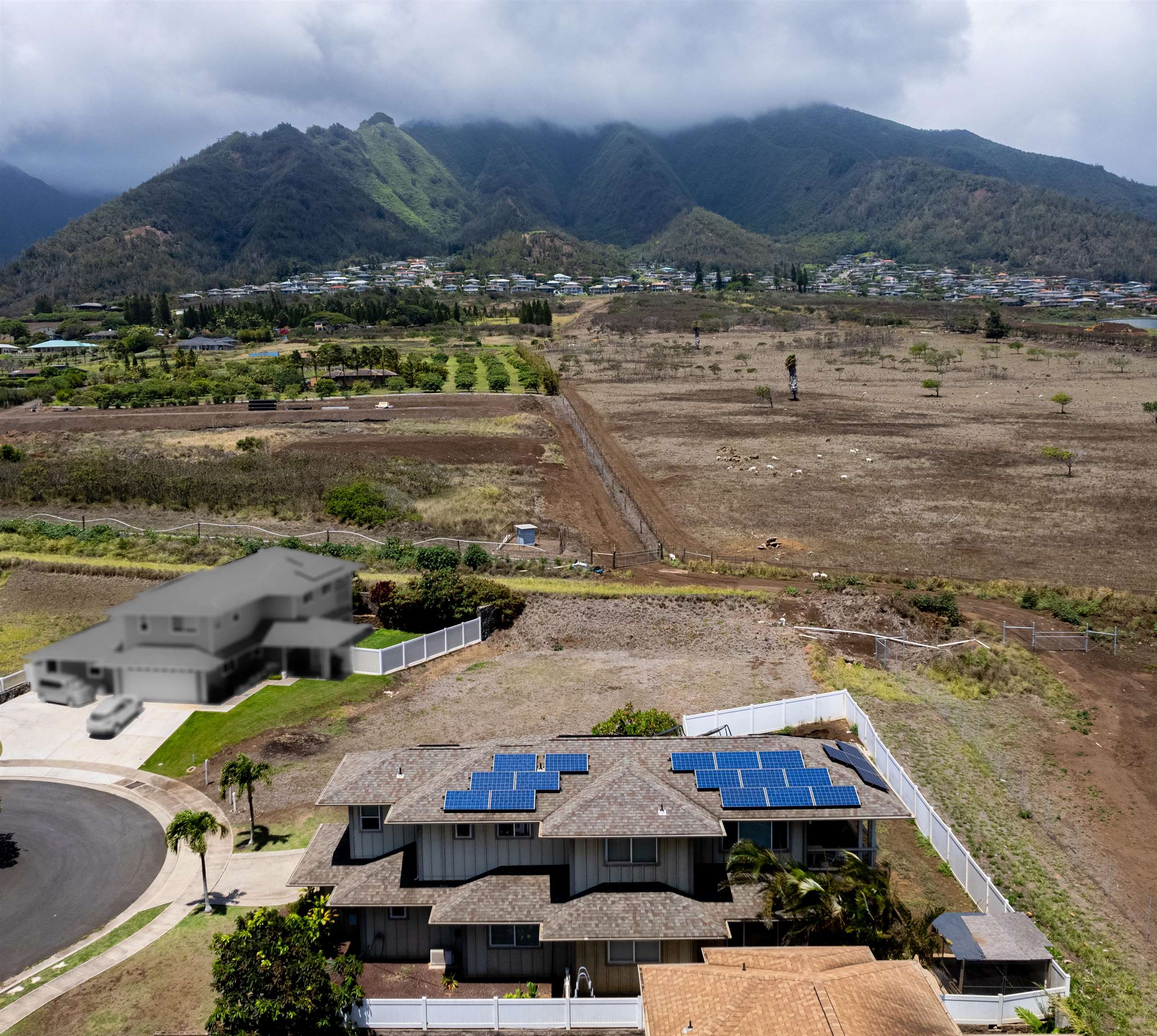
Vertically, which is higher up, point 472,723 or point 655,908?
point 655,908

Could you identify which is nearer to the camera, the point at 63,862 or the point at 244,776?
the point at 63,862

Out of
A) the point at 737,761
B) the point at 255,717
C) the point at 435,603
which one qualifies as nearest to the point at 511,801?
the point at 737,761

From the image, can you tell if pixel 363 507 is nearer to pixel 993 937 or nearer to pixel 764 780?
pixel 764 780

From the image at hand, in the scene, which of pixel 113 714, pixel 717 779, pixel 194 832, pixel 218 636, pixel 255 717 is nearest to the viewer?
pixel 218 636

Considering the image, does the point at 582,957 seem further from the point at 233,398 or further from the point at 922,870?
the point at 233,398

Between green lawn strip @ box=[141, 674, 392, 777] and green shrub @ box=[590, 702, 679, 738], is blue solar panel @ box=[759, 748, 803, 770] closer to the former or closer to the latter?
green shrub @ box=[590, 702, 679, 738]

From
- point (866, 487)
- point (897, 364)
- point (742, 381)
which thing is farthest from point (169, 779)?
point (897, 364)

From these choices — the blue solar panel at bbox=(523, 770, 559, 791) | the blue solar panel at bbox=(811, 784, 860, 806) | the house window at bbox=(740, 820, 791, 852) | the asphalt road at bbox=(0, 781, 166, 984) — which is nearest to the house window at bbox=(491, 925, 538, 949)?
the blue solar panel at bbox=(523, 770, 559, 791)
